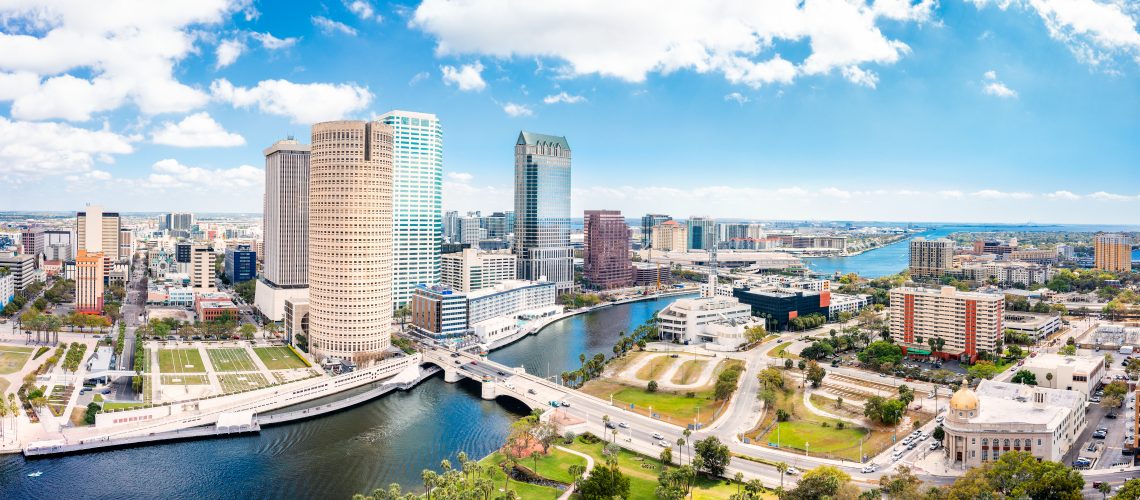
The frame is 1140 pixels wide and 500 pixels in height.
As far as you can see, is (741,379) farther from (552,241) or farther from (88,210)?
(88,210)

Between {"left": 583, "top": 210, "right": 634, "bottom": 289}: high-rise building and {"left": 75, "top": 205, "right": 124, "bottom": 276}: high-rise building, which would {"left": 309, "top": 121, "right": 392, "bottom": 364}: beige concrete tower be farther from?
{"left": 75, "top": 205, "right": 124, "bottom": 276}: high-rise building

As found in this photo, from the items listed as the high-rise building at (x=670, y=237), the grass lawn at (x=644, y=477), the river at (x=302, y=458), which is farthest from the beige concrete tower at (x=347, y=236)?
the high-rise building at (x=670, y=237)

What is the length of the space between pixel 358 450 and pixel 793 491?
21.1m

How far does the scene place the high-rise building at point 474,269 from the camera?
7625 centimetres

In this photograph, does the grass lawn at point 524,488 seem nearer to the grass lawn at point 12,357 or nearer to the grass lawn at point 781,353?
the grass lawn at point 781,353

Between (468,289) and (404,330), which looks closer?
(404,330)

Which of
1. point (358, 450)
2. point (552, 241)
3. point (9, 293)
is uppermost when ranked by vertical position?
point (552, 241)

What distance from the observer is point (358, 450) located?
1433 inches

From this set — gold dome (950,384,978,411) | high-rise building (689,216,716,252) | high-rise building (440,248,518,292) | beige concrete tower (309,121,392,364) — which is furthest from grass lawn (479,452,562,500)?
high-rise building (689,216,716,252)

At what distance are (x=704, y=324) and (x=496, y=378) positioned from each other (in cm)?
2352

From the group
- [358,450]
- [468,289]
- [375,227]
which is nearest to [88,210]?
[468,289]

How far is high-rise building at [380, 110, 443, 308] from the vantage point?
74.8m

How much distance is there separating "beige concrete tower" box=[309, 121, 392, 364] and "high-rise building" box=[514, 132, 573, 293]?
3809 centimetres

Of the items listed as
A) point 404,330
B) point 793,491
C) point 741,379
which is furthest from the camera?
point 404,330
